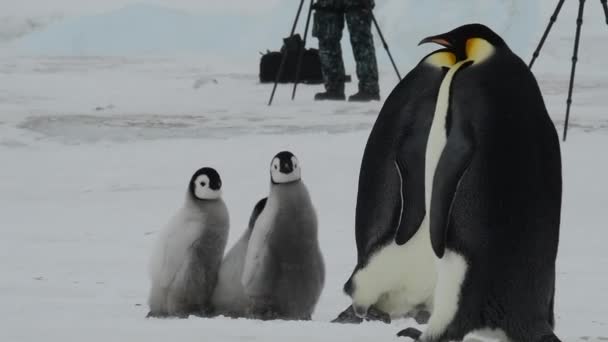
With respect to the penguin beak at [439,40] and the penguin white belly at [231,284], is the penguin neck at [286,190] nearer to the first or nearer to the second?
the penguin white belly at [231,284]

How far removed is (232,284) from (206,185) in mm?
250

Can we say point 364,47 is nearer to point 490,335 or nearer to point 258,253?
point 258,253

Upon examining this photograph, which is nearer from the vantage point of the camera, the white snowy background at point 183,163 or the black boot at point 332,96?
the white snowy background at point 183,163

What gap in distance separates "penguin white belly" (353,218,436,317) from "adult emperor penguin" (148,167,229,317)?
63cm

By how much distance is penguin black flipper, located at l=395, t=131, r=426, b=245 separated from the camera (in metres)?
2.25

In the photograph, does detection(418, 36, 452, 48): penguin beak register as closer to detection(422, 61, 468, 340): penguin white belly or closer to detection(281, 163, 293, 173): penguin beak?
detection(422, 61, 468, 340): penguin white belly

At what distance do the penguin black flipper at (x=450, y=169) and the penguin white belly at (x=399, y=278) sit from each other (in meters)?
0.29

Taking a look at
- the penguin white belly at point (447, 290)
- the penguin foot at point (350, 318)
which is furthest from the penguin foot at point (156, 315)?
the penguin white belly at point (447, 290)

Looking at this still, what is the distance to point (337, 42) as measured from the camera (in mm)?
9086

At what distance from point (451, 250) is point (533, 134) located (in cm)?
23

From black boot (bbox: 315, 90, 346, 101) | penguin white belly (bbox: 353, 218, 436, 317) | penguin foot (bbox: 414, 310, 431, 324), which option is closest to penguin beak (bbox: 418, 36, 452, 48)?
penguin white belly (bbox: 353, 218, 436, 317)

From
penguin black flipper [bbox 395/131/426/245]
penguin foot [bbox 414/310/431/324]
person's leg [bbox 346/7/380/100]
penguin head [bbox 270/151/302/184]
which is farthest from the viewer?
person's leg [bbox 346/7/380/100]

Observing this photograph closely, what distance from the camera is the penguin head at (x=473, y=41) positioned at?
2.01 metres

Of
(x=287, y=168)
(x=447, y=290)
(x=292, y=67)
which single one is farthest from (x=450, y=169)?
(x=292, y=67)
